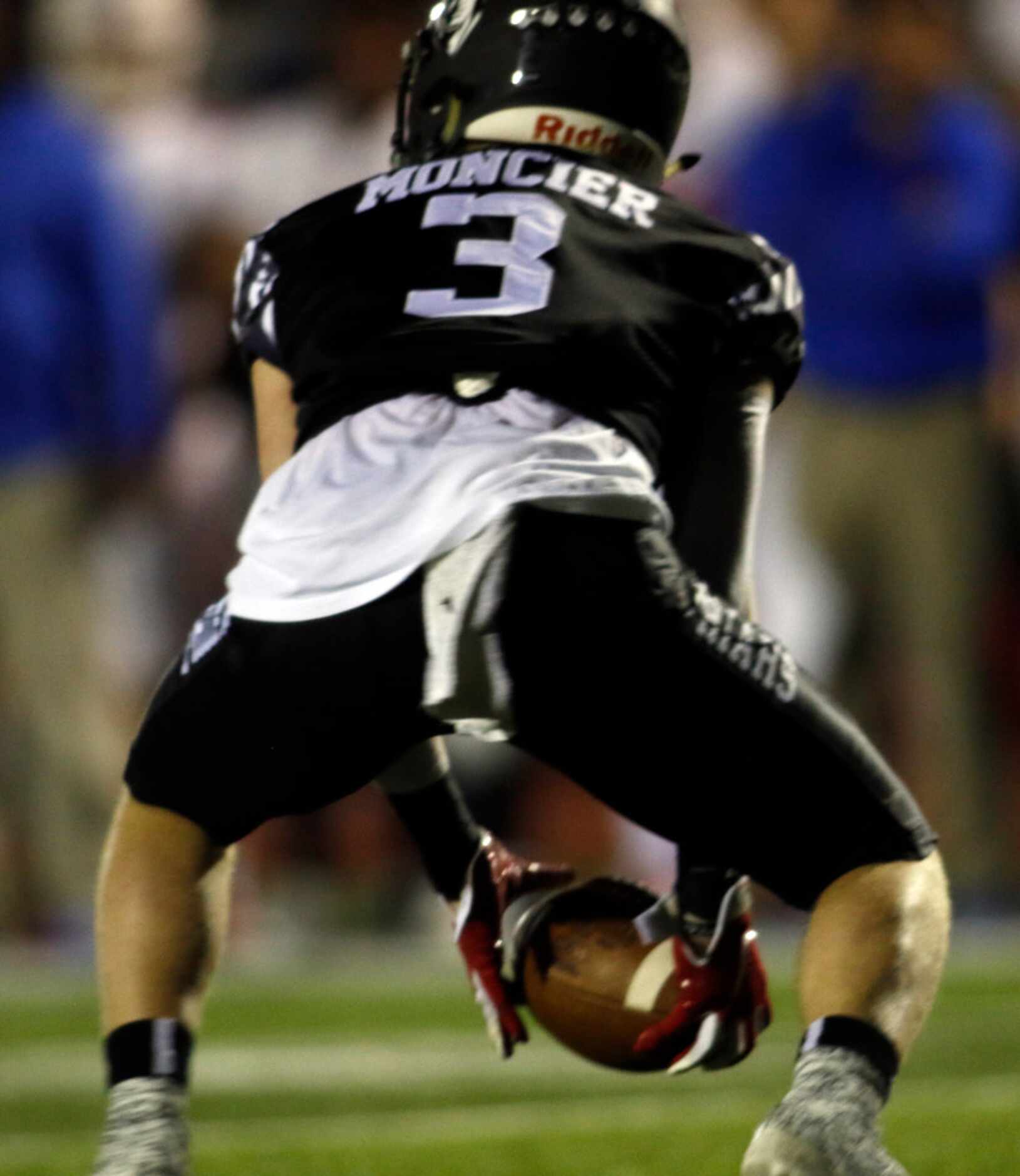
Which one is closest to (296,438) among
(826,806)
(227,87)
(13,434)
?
(826,806)

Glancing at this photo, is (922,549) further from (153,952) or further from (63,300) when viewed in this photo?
(153,952)

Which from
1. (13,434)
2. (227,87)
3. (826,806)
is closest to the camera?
(826,806)

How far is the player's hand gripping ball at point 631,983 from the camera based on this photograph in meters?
2.62

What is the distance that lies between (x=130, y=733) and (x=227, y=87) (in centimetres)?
206

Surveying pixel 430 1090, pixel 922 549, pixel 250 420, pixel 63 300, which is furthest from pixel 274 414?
pixel 250 420

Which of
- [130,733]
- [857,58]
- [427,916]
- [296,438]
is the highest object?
[857,58]

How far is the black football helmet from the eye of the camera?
277 centimetres

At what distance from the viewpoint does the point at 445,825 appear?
2900mm

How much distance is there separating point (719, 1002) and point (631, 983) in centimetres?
12

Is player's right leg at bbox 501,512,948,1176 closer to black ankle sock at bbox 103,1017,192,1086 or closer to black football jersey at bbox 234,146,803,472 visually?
black football jersey at bbox 234,146,803,472

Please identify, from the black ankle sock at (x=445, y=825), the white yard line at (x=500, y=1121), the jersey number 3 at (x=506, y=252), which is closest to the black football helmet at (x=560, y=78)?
the jersey number 3 at (x=506, y=252)

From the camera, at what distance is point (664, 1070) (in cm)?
270

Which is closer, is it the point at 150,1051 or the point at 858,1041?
the point at 858,1041

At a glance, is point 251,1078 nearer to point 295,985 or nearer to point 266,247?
point 295,985
